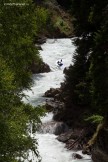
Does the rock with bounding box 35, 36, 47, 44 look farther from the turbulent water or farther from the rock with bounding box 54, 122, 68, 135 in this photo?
the rock with bounding box 54, 122, 68, 135

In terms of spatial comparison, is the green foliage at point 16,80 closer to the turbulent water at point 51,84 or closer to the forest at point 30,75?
the forest at point 30,75

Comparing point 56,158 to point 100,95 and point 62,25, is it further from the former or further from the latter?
point 62,25

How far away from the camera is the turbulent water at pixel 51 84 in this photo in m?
18.7

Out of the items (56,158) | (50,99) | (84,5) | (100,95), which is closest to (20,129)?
(100,95)

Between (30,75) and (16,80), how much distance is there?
89 centimetres

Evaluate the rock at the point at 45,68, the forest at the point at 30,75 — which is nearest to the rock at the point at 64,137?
the forest at the point at 30,75

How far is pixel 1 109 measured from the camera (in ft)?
31.8

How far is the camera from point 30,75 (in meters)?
12.4

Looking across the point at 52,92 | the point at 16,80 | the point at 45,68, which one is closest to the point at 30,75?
the point at 16,80

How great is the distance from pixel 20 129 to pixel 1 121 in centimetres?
53

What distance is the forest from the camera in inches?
380

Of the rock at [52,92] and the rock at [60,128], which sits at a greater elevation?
the rock at [52,92]

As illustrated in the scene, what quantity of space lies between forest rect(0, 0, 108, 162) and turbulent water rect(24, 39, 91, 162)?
115 centimetres

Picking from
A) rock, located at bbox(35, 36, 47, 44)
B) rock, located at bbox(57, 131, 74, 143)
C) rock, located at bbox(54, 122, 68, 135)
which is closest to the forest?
rock, located at bbox(54, 122, 68, 135)
